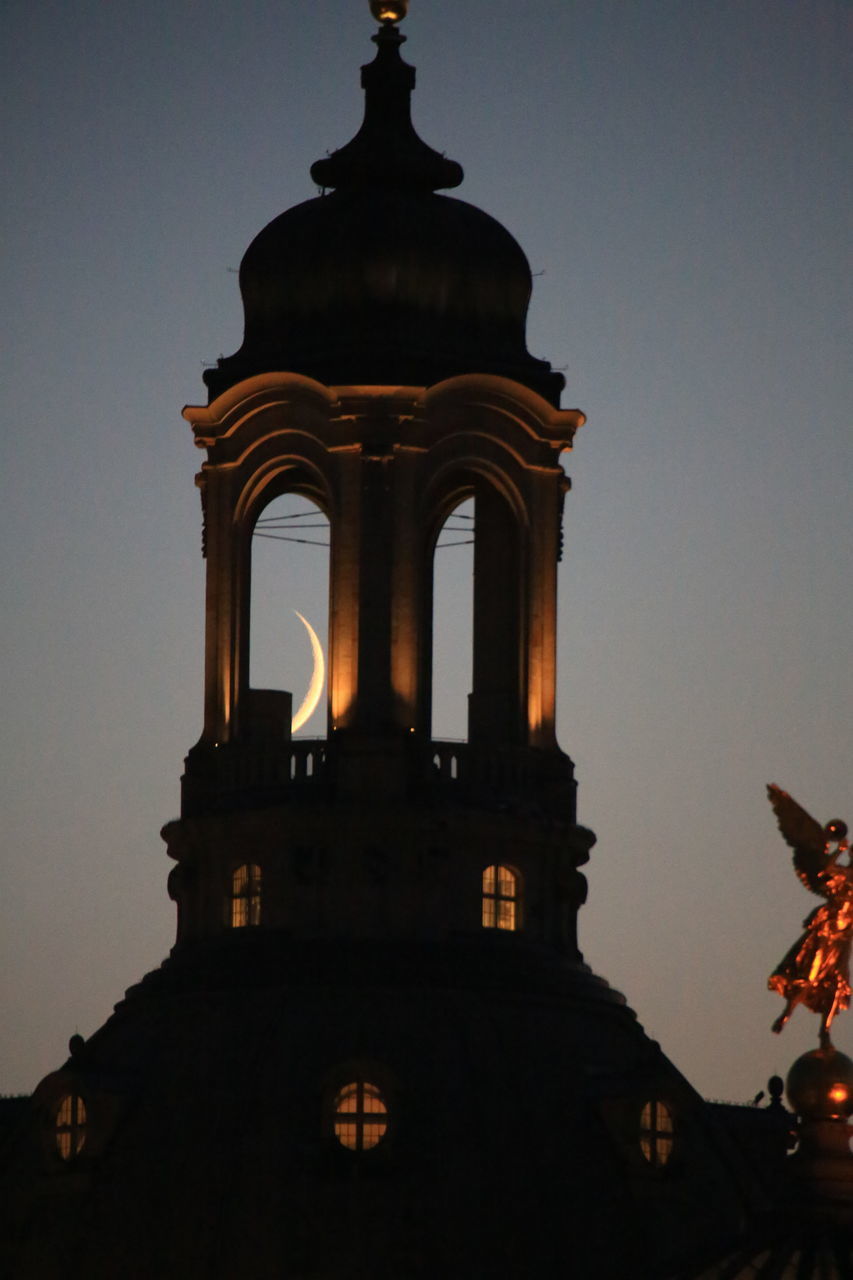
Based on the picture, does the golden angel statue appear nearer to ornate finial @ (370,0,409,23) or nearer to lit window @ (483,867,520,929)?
lit window @ (483,867,520,929)

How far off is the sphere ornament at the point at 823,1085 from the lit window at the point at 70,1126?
57.6 feet

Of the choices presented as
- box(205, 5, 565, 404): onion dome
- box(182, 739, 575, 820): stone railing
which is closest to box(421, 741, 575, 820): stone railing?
box(182, 739, 575, 820): stone railing

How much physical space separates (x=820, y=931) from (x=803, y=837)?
1.98 m

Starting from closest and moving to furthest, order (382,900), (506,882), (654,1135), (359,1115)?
(359,1115)
(654,1135)
(382,900)
(506,882)

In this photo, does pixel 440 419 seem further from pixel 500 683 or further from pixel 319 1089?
pixel 319 1089

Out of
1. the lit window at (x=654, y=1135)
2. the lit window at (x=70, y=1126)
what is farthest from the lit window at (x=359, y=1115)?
the lit window at (x=70, y=1126)

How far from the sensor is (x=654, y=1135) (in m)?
122

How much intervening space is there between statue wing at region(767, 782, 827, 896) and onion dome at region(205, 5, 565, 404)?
17.4m

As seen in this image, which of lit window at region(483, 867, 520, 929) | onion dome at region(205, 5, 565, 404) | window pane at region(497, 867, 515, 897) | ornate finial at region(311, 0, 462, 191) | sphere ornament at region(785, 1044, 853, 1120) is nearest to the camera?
sphere ornament at region(785, 1044, 853, 1120)

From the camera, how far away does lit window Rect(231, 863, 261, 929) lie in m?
127

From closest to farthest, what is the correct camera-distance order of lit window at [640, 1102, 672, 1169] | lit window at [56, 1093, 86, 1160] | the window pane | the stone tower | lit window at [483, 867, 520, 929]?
1. the stone tower
2. lit window at [640, 1102, 672, 1169]
3. lit window at [56, 1093, 86, 1160]
4. lit window at [483, 867, 520, 929]
5. the window pane

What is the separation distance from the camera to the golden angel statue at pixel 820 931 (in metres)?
115

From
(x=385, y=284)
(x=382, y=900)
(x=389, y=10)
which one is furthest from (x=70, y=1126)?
(x=389, y=10)

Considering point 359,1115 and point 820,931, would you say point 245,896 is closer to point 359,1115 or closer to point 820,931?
point 359,1115
